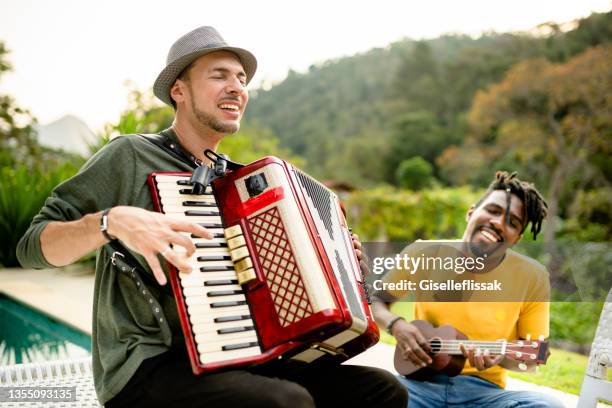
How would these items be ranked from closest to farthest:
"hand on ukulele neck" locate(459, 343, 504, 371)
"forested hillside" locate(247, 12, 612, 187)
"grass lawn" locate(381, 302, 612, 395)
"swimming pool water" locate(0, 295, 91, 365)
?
"hand on ukulele neck" locate(459, 343, 504, 371), "grass lawn" locate(381, 302, 612, 395), "swimming pool water" locate(0, 295, 91, 365), "forested hillside" locate(247, 12, 612, 187)

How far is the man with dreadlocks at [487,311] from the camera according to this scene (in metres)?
2.22

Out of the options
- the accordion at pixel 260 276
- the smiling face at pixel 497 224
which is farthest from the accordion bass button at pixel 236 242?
the smiling face at pixel 497 224

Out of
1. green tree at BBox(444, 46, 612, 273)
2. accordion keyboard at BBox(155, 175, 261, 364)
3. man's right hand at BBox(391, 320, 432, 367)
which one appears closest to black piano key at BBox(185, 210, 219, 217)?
accordion keyboard at BBox(155, 175, 261, 364)

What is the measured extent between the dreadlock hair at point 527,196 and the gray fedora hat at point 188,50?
1153mm

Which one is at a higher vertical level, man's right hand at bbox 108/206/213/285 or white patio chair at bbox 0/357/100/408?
man's right hand at bbox 108/206/213/285

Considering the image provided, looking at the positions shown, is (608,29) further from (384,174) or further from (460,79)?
(384,174)

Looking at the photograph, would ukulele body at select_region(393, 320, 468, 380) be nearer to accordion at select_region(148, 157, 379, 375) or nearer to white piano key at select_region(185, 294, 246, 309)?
accordion at select_region(148, 157, 379, 375)

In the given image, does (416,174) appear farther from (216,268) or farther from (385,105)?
(216,268)

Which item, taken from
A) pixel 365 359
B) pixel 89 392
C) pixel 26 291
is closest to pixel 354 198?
pixel 26 291

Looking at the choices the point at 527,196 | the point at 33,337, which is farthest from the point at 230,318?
the point at 33,337

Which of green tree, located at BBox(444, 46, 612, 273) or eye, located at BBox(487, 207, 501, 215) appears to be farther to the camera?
green tree, located at BBox(444, 46, 612, 273)

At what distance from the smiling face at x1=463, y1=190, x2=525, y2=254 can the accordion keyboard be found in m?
1.18

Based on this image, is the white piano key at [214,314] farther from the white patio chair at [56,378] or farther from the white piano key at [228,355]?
the white patio chair at [56,378]

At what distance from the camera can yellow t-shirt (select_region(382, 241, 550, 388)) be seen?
2.26 meters
